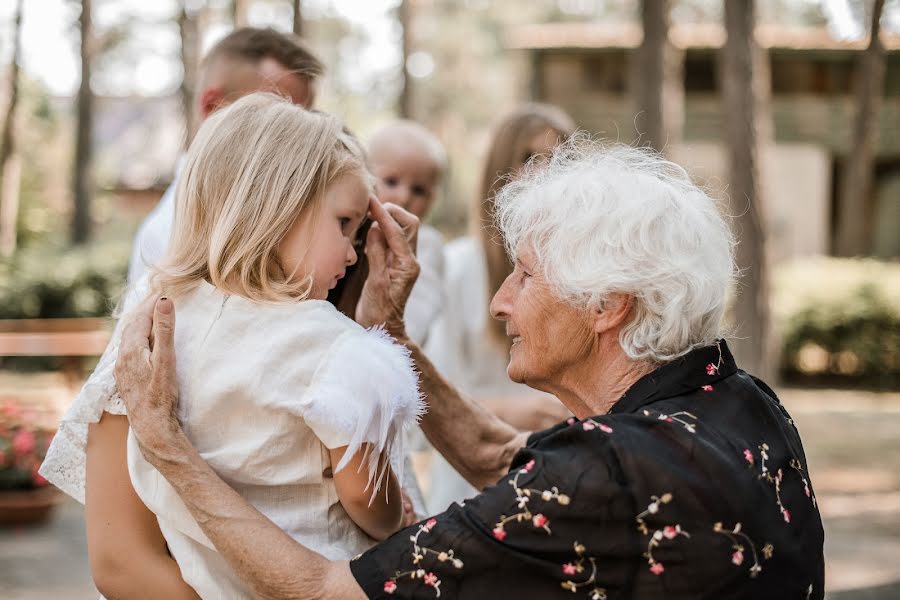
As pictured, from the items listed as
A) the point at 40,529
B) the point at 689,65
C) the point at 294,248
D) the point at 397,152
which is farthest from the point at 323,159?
the point at 689,65

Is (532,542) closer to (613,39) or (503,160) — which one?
(503,160)

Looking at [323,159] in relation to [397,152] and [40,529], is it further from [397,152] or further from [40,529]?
[40,529]

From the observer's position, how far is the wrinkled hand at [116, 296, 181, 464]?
1.79 metres

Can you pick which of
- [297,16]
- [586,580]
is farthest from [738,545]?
[297,16]

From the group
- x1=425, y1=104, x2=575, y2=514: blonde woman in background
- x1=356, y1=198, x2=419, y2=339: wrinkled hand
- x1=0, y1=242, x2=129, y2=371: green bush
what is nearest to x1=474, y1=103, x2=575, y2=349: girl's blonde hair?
x1=425, y1=104, x2=575, y2=514: blonde woman in background

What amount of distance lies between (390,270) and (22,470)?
594 cm

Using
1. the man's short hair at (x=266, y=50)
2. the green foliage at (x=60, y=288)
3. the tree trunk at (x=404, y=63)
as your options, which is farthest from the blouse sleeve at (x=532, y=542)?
the green foliage at (x=60, y=288)

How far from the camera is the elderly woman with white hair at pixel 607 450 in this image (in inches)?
66.8

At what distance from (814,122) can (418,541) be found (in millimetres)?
31005

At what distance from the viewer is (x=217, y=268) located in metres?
1.88

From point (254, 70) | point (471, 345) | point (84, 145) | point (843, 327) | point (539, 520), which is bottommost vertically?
point (843, 327)

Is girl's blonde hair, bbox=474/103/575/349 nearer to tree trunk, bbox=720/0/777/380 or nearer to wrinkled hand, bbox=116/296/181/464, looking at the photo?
wrinkled hand, bbox=116/296/181/464

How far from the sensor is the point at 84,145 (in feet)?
74.3

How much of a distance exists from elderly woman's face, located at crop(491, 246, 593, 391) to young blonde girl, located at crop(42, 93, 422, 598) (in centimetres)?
26
